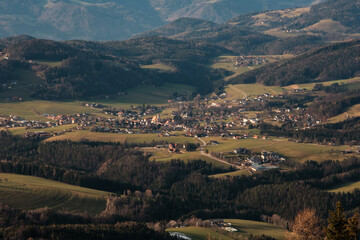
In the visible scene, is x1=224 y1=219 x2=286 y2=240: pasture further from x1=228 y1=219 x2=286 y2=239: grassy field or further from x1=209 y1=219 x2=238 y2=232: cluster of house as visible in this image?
x1=209 y1=219 x2=238 y2=232: cluster of house

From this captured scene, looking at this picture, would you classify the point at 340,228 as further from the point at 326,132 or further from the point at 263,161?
the point at 326,132

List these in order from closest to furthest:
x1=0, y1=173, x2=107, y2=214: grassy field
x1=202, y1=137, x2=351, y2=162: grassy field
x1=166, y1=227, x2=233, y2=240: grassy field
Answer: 1. x1=166, y1=227, x2=233, y2=240: grassy field
2. x1=0, y1=173, x2=107, y2=214: grassy field
3. x1=202, y1=137, x2=351, y2=162: grassy field

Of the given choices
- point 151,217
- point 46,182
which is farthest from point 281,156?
point 46,182

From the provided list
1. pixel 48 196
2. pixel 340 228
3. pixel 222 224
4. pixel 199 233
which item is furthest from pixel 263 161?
pixel 340 228

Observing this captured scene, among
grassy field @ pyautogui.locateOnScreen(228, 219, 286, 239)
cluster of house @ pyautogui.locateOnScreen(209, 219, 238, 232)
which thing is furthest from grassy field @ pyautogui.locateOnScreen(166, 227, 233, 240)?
grassy field @ pyautogui.locateOnScreen(228, 219, 286, 239)

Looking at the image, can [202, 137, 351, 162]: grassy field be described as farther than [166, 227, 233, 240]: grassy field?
Yes

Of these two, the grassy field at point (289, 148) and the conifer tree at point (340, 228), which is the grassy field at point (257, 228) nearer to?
the grassy field at point (289, 148)
